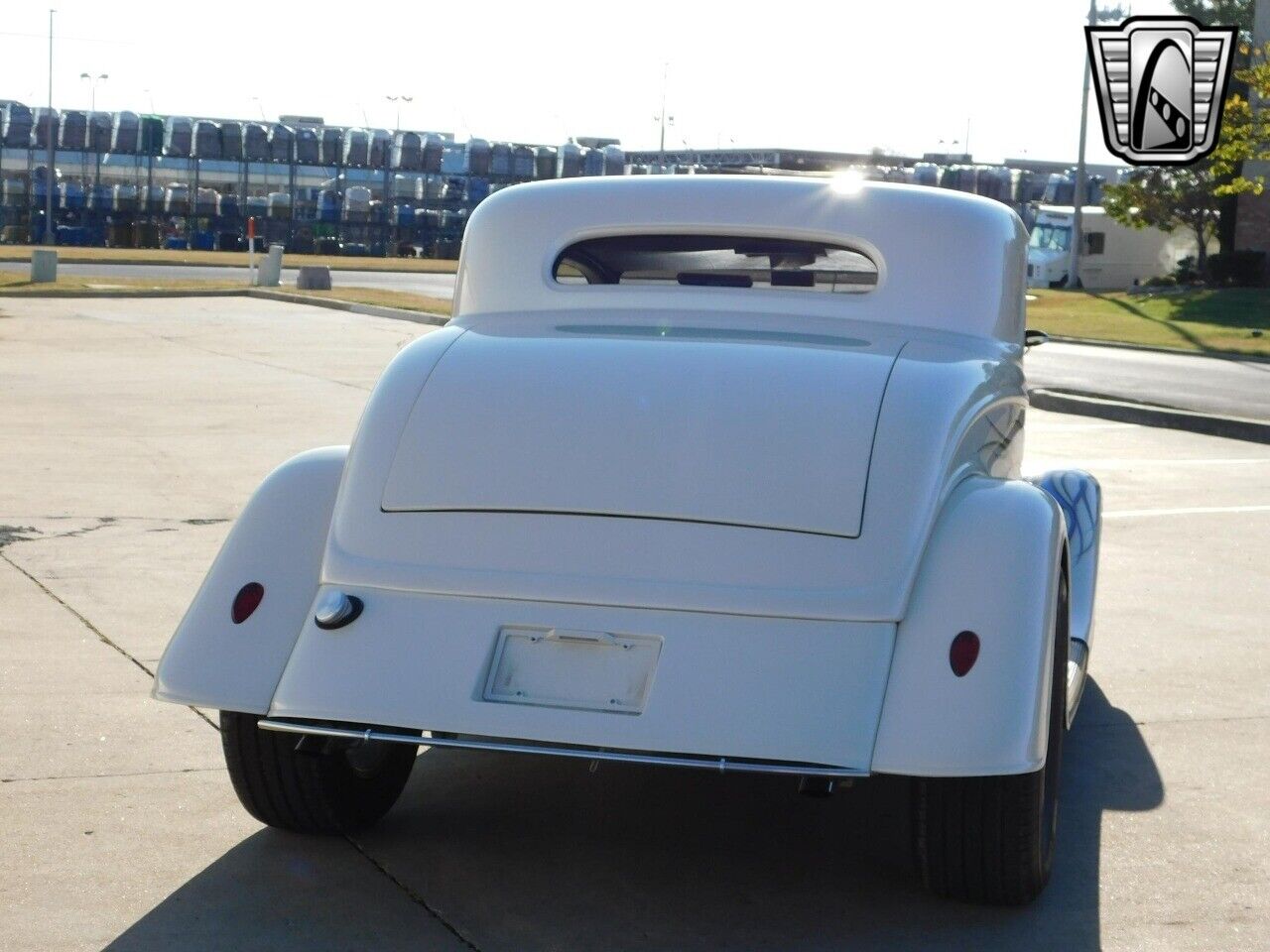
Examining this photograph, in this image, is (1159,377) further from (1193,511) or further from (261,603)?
(261,603)

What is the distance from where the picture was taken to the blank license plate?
12.1ft

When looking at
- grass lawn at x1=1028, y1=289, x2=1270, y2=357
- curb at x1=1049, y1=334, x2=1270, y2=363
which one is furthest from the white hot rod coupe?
grass lawn at x1=1028, y1=289, x2=1270, y2=357

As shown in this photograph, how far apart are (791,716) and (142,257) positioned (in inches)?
1925

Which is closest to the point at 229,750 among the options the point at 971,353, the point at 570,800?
the point at 570,800

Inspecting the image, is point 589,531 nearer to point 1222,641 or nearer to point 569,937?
point 569,937

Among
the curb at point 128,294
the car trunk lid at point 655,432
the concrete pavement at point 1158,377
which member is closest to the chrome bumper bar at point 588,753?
the car trunk lid at point 655,432

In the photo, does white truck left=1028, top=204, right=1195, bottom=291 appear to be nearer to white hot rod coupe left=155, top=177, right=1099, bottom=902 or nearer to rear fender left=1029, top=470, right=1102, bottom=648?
rear fender left=1029, top=470, right=1102, bottom=648

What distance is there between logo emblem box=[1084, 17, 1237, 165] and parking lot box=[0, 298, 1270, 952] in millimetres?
22666

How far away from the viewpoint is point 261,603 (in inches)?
160

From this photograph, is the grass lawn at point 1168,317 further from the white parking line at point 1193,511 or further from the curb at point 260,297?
the white parking line at point 1193,511

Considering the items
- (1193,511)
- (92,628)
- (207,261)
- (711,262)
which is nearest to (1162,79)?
(1193,511)

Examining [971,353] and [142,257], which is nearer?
[971,353]

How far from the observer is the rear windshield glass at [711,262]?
5.19 m

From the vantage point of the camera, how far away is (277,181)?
87500mm
